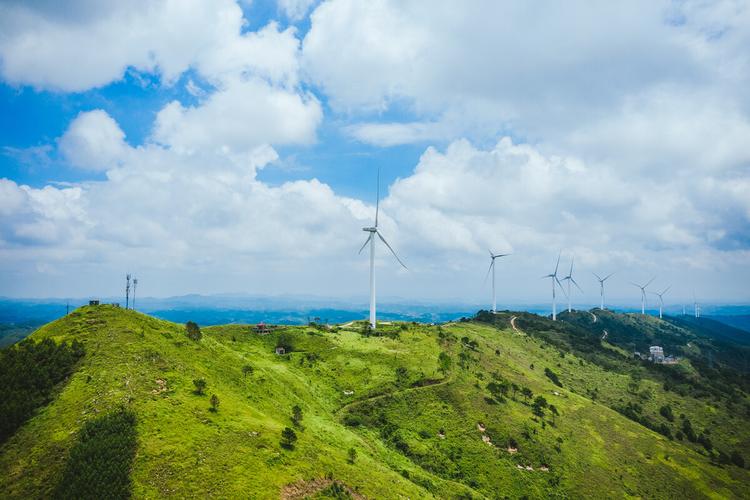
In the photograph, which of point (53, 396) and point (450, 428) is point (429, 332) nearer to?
point (450, 428)

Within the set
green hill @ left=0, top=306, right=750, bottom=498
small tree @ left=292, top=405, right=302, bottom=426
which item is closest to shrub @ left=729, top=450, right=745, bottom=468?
green hill @ left=0, top=306, right=750, bottom=498

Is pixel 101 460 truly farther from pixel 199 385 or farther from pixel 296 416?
pixel 296 416

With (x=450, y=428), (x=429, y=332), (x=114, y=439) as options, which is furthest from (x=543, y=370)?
(x=114, y=439)

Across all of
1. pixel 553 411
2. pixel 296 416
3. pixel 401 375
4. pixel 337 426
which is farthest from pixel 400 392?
pixel 553 411

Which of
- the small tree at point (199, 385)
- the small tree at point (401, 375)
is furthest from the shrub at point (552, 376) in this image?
the small tree at point (199, 385)

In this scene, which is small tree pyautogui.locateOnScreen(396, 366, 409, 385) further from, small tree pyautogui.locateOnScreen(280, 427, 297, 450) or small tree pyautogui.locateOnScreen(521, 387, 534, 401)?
small tree pyautogui.locateOnScreen(280, 427, 297, 450)

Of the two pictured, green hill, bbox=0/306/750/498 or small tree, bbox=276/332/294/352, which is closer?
green hill, bbox=0/306/750/498
